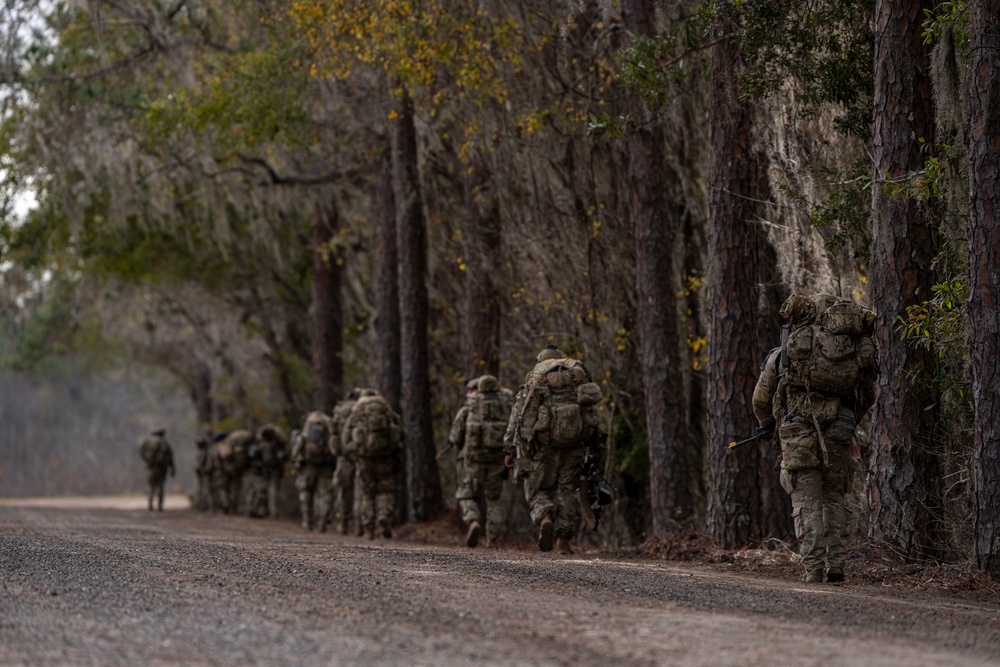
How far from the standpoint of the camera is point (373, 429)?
1822cm

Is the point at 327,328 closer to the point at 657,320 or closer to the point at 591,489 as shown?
the point at 657,320

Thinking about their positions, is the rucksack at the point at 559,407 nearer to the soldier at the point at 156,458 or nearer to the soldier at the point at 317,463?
the soldier at the point at 317,463

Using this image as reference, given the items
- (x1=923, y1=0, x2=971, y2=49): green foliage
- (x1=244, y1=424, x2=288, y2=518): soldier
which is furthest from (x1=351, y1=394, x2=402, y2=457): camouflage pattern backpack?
(x1=244, y1=424, x2=288, y2=518): soldier

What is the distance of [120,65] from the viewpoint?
25.7 metres

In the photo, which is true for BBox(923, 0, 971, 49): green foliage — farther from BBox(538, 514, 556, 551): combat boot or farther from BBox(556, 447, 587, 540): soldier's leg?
BBox(538, 514, 556, 551): combat boot

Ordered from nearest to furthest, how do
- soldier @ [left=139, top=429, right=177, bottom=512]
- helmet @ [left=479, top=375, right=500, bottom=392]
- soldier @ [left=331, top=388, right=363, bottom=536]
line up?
helmet @ [left=479, top=375, right=500, bottom=392] < soldier @ [left=331, top=388, right=363, bottom=536] < soldier @ [left=139, top=429, right=177, bottom=512]

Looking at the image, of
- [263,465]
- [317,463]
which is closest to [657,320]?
[317,463]

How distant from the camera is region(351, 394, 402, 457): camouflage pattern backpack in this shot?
718 inches

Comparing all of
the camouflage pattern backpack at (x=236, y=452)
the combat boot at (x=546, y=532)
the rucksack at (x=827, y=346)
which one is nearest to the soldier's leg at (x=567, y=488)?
the combat boot at (x=546, y=532)

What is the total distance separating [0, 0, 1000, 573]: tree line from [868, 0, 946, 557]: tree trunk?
0.07 feet

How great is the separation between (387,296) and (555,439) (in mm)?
10591

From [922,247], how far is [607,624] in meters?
5.48

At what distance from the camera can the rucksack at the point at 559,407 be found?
13477 mm

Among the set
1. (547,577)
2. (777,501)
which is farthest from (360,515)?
(547,577)
